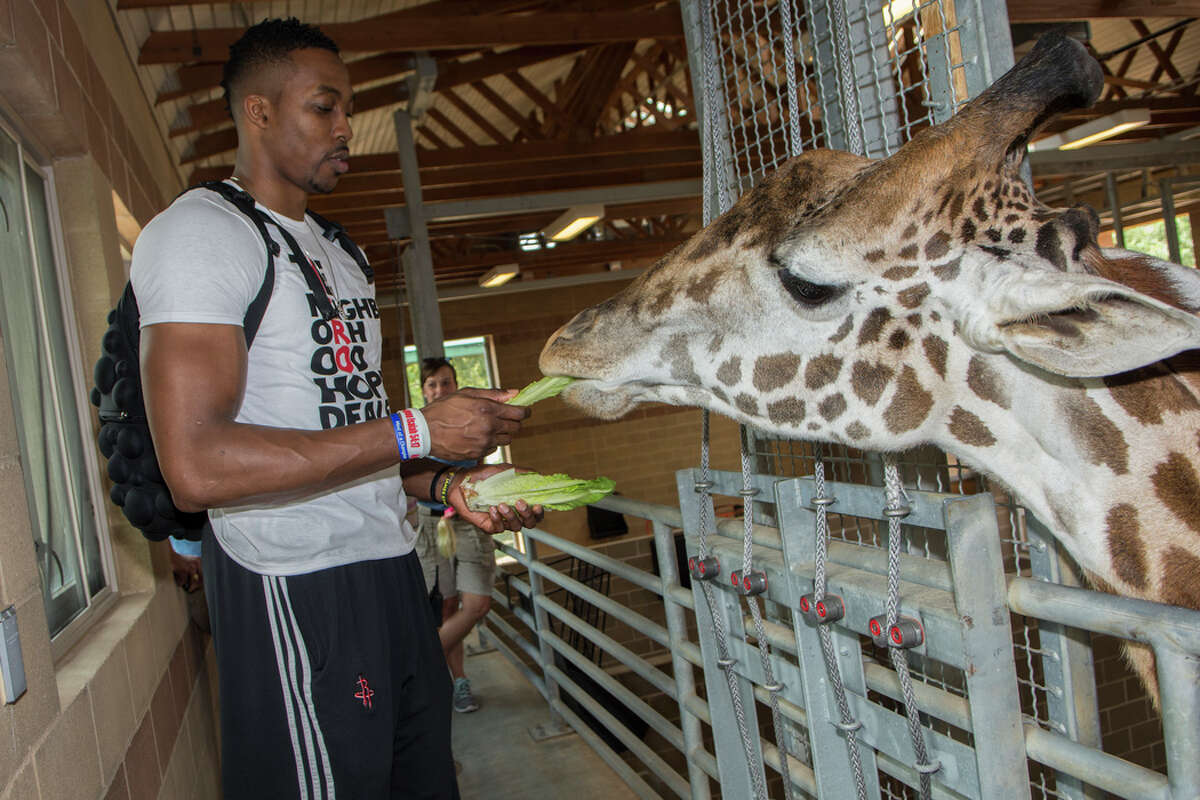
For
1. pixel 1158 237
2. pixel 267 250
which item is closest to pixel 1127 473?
pixel 267 250

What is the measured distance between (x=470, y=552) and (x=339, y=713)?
3022 millimetres

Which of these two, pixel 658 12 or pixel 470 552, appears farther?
pixel 658 12

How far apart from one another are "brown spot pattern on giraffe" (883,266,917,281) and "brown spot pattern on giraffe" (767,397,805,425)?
0.25 meters

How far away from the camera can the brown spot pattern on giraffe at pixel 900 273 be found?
1363mm

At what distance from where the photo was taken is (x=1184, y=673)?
1060 mm

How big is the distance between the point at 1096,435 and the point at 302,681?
141 centimetres

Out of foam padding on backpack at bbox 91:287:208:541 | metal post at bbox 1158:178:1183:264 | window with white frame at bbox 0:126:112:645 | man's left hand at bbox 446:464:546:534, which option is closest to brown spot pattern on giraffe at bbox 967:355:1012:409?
man's left hand at bbox 446:464:546:534

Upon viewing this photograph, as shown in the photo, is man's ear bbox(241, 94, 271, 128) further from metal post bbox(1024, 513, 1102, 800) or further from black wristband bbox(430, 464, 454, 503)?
metal post bbox(1024, 513, 1102, 800)

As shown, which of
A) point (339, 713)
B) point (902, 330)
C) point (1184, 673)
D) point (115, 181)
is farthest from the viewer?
point (115, 181)

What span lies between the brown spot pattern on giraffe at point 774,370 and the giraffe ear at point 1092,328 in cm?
37

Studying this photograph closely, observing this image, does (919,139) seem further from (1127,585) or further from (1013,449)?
(1127,585)

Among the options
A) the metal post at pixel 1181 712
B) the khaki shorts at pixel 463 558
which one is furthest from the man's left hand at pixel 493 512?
the khaki shorts at pixel 463 558

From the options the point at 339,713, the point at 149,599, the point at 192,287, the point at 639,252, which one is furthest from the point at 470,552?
the point at 639,252

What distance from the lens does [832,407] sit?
4.84 feet
